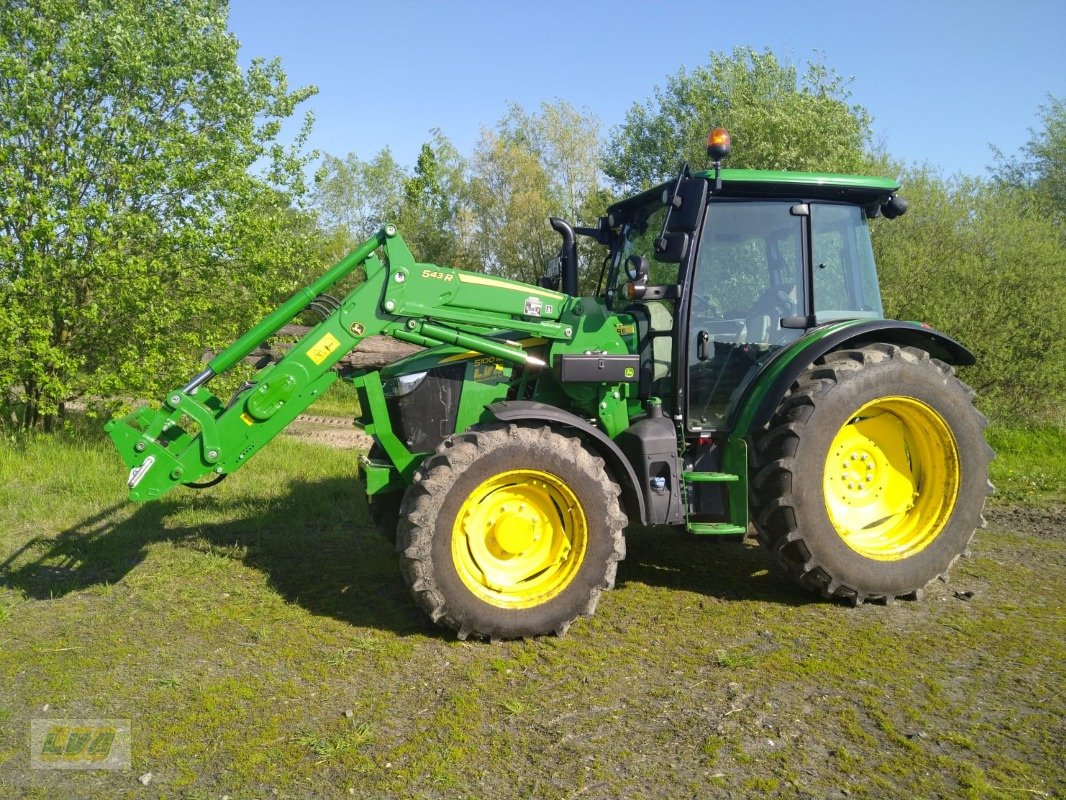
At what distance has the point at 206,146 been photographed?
9508 mm

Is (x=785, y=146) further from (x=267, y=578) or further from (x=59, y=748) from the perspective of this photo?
(x=59, y=748)

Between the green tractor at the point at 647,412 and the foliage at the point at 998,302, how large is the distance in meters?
8.56

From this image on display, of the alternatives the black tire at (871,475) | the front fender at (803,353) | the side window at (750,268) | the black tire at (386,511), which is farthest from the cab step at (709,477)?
the black tire at (386,511)

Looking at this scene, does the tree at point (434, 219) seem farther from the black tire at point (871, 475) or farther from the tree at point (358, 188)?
the black tire at point (871, 475)

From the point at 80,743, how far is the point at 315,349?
2257 mm

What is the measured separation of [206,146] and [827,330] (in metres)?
7.37

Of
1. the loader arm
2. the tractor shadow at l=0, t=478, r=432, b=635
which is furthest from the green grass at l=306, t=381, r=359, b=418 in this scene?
the loader arm

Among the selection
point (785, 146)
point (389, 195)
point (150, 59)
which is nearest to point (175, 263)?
point (150, 59)

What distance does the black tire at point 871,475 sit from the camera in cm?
492

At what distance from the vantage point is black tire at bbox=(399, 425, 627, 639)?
438 cm

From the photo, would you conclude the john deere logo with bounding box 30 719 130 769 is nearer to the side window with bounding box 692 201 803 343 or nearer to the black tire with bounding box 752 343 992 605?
the black tire with bounding box 752 343 992 605

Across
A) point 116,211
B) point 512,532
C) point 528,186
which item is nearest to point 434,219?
point 528,186

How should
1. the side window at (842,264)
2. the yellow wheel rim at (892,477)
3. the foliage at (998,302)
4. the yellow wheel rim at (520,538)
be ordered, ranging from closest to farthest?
1. the yellow wheel rim at (520,538)
2. the yellow wheel rim at (892,477)
3. the side window at (842,264)
4. the foliage at (998,302)

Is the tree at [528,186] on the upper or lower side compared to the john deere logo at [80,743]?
upper
